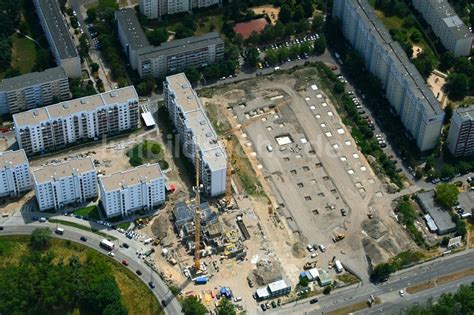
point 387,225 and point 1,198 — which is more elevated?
point 1,198

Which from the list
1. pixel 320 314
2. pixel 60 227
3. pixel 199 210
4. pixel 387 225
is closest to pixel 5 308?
pixel 60 227

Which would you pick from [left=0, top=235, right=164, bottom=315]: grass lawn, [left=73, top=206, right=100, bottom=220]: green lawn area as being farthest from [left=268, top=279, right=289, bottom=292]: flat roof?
[left=73, top=206, right=100, bottom=220]: green lawn area

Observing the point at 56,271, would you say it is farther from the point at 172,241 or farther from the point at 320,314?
the point at 320,314

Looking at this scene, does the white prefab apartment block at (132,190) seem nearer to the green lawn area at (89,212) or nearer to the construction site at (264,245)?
the green lawn area at (89,212)

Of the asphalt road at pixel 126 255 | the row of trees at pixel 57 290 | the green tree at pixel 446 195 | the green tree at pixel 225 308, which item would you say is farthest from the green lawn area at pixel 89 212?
the green tree at pixel 446 195

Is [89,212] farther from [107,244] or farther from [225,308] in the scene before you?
[225,308]
